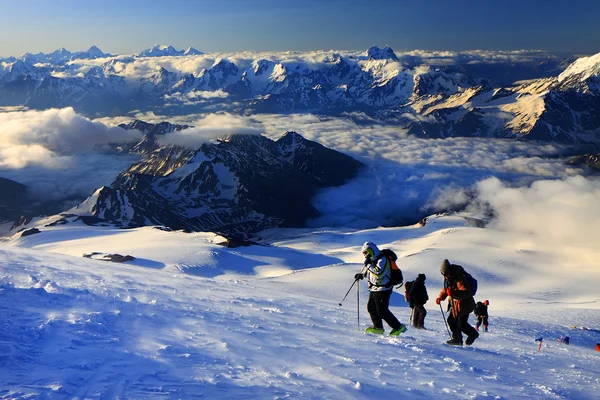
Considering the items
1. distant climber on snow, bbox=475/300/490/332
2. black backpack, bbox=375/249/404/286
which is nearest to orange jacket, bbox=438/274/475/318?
black backpack, bbox=375/249/404/286

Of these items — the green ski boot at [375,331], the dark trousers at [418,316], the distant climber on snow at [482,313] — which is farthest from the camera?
the distant climber on snow at [482,313]

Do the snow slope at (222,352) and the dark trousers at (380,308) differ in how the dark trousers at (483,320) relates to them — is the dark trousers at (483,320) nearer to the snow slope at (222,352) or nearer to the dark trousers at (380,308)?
the snow slope at (222,352)

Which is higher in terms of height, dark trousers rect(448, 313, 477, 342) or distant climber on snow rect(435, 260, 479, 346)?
distant climber on snow rect(435, 260, 479, 346)

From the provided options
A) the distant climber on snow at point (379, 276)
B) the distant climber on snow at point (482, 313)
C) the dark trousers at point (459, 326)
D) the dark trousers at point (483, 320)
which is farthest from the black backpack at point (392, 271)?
the dark trousers at point (483, 320)

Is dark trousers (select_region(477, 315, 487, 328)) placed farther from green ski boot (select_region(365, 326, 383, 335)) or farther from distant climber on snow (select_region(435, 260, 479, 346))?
green ski boot (select_region(365, 326, 383, 335))

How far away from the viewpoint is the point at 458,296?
13406 millimetres

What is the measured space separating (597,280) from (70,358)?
7575cm

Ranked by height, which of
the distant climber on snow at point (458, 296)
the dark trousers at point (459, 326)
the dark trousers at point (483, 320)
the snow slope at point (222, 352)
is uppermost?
the distant climber on snow at point (458, 296)

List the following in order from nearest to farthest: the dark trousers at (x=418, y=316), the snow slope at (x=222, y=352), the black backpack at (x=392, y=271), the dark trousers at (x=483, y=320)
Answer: the snow slope at (x=222, y=352) < the black backpack at (x=392, y=271) < the dark trousers at (x=418, y=316) < the dark trousers at (x=483, y=320)

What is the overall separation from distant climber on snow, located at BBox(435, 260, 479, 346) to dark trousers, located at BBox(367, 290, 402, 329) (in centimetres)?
162

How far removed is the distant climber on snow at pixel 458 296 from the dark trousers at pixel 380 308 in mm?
1617

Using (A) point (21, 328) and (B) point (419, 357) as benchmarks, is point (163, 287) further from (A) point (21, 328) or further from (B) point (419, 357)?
Answer: (B) point (419, 357)

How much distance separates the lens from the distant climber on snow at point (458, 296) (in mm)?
13188

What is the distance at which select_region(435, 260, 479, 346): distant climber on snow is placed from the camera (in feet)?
43.3
